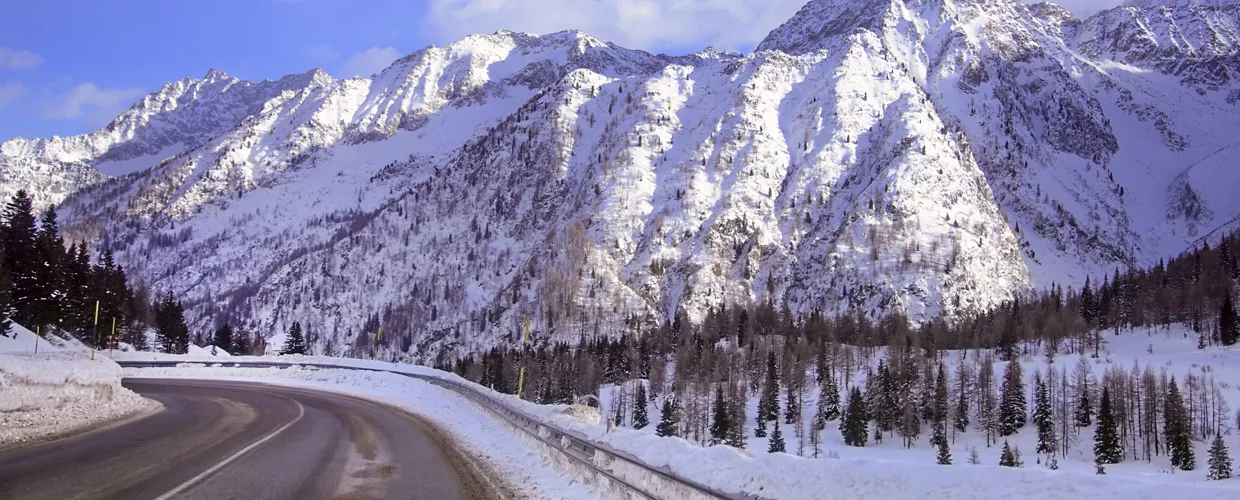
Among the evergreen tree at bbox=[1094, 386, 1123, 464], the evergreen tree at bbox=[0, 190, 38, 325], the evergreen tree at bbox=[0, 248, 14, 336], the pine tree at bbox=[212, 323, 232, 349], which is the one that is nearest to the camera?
the evergreen tree at bbox=[0, 248, 14, 336]

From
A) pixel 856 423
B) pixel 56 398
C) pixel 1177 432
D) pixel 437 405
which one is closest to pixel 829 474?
pixel 56 398

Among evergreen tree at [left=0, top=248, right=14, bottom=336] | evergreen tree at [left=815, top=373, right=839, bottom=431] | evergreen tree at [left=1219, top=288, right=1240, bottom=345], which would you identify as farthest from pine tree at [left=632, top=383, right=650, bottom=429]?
evergreen tree at [left=1219, top=288, right=1240, bottom=345]

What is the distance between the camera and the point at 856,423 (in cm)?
12150

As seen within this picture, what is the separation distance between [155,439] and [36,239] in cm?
7451

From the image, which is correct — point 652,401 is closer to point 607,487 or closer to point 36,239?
point 36,239

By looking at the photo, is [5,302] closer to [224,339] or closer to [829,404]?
[224,339]

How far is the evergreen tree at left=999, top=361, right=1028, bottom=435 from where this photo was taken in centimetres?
12119

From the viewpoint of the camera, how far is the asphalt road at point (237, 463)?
13.7 metres

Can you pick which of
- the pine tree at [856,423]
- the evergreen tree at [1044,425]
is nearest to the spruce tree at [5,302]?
the pine tree at [856,423]

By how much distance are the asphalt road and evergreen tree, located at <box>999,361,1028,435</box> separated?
372ft

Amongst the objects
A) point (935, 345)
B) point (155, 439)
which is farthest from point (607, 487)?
point (935, 345)

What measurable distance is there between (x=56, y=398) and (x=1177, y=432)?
115 metres

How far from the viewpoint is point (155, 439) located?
65.5 feet

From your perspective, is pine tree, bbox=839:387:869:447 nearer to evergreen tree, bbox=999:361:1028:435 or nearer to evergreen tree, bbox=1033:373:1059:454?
evergreen tree, bbox=999:361:1028:435
